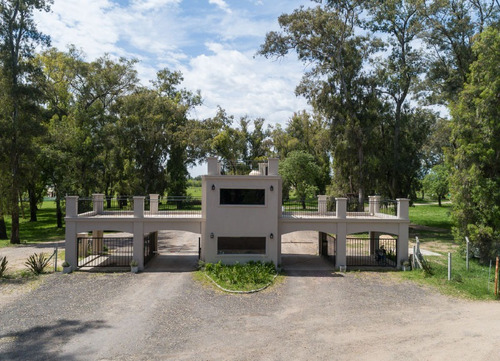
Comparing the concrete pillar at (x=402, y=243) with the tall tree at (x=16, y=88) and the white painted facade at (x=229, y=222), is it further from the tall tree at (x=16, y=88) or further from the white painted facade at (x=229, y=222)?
the tall tree at (x=16, y=88)

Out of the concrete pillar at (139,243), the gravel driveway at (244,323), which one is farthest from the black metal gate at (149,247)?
the gravel driveway at (244,323)

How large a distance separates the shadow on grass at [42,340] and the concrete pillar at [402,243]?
14964 mm

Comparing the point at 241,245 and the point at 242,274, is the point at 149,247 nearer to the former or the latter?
the point at 241,245

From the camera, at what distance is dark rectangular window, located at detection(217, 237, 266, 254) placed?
19234 mm

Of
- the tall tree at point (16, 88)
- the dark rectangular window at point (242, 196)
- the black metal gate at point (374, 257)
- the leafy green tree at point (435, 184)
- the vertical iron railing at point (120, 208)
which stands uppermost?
the tall tree at point (16, 88)

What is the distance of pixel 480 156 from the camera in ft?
69.8

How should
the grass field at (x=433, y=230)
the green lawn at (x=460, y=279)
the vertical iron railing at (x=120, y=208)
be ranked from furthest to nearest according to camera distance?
the grass field at (x=433, y=230)
the vertical iron railing at (x=120, y=208)
the green lawn at (x=460, y=279)

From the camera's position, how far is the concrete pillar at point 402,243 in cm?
1945

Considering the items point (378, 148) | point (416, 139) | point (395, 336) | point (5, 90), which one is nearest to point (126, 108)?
point (5, 90)

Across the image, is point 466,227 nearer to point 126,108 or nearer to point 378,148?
point 378,148

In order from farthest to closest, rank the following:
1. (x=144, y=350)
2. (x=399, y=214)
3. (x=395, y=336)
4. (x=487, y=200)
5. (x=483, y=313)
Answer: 1. (x=487, y=200)
2. (x=399, y=214)
3. (x=483, y=313)
4. (x=395, y=336)
5. (x=144, y=350)

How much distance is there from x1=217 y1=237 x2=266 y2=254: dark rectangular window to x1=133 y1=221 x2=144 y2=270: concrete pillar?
4080 millimetres

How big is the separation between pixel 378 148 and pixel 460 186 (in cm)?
1261

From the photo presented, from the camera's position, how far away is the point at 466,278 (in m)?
17.6
